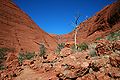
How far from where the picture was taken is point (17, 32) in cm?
4541

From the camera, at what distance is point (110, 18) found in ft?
126

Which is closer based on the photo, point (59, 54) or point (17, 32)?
point (59, 54)

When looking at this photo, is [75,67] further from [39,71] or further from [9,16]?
[9,16]

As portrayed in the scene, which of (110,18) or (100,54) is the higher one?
(110,18)

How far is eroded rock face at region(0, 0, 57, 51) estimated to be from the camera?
40062 millimetres

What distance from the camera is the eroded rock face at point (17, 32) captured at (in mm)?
40062

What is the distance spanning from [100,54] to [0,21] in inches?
1526

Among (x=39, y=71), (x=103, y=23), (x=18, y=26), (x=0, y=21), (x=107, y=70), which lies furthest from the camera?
(x=18, y=26)

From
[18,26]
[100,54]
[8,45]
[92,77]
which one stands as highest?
[18,26]

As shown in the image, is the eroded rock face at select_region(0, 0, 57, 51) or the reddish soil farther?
the eroded rock face at select_region(0, 0, 57, 51)

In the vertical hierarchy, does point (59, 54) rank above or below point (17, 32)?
below

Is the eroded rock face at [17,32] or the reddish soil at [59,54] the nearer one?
the reddish soil at [59,54]

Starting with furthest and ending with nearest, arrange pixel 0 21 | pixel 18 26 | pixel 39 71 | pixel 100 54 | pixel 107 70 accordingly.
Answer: pixel 18 26 < pixel 0 21 < pixel 39 71 < pixel 100 54 < pixel 107 70

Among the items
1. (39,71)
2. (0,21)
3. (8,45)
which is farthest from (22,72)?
(0,21)
